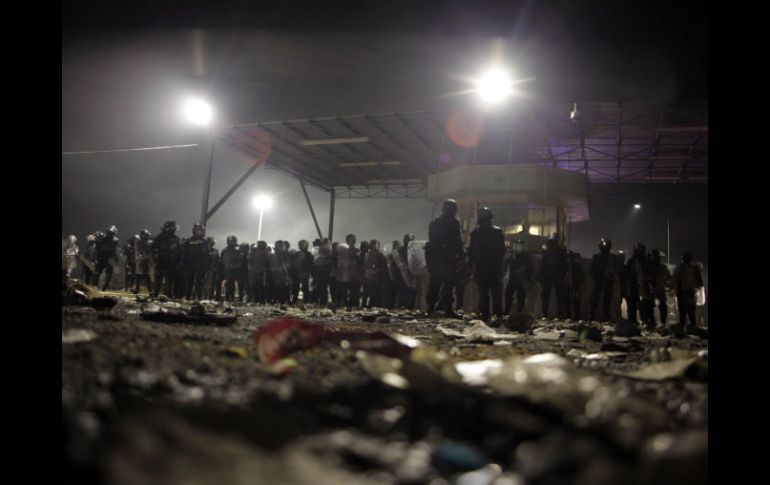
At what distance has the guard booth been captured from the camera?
15016 millimetres

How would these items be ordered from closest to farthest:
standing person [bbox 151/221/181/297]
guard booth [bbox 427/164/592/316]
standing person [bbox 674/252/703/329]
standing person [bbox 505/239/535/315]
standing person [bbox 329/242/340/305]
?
standing person [bbox 674/252/703/329]
standing person [bbox 505/239/535/315]
standing person [bbox 151/221/181/297]
standing person [bbox 329/242/340/305]
guard booth [bbox 427/164/592/316]

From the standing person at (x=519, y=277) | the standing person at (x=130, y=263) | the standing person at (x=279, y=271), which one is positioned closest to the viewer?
the standing person at (x=519, y=277)

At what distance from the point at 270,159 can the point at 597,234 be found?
17.8 metres

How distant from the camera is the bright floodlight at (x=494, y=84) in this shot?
29.5 feet

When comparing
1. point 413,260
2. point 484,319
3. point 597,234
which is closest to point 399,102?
point 413,260

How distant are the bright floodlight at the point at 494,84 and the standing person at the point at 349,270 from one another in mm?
4423

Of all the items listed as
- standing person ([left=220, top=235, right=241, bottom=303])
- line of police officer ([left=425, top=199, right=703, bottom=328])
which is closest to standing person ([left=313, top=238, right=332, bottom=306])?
standing person ([left=220, top=235, right=241, bottom=303])

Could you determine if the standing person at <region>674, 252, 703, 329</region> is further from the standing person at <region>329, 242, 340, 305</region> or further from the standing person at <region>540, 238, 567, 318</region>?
the standing person at <region>329, 242, 340, 305</region>

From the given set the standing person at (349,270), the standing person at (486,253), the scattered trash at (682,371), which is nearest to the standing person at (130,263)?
the standing person at (349,270)

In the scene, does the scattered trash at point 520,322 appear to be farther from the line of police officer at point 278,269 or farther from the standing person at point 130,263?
the standing person at point 130,263

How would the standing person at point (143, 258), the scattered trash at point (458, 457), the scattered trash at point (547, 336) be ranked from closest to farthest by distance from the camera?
the scattered trash at point (458, 457) → the scattered trash at point (547, 336) → the standing person at point (143, 258)

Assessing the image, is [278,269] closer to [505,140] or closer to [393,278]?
[393,278]

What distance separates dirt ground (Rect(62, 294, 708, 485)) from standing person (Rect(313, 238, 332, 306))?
8880 millimetres

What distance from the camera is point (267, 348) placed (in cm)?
209
